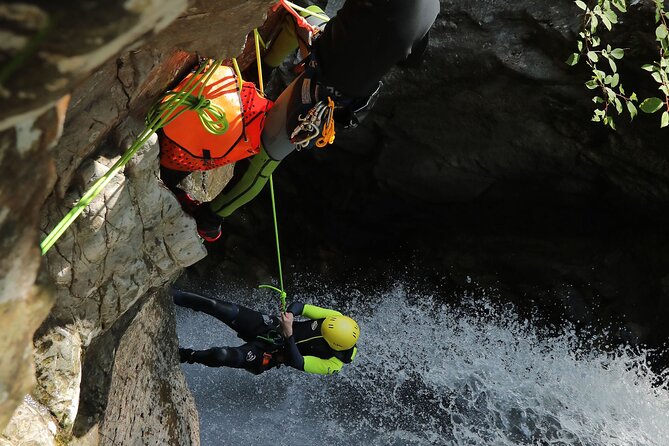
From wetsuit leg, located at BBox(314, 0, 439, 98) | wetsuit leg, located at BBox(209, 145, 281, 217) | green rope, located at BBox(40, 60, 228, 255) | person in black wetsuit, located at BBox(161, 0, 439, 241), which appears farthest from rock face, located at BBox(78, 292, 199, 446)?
wetsuit leg, located at BBox(314, 0, 439, 98)

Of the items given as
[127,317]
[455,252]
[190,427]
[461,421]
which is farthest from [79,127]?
[455,252]

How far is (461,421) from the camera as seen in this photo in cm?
658

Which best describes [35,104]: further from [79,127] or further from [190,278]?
[190,278]

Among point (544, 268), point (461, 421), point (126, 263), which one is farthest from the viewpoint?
point (544, 268)

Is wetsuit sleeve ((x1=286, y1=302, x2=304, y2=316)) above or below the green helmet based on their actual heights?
above

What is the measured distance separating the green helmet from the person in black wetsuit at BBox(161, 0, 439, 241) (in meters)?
2.52

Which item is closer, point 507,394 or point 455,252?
point 507,394

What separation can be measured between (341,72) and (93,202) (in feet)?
3.52

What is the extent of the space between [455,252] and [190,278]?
295cm

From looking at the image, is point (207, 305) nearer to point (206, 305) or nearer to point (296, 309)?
point (206, 305)

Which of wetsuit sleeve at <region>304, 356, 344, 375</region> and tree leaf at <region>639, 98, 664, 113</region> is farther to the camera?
wetsuit sleeve at <region>304, 356, 344, 375</region>

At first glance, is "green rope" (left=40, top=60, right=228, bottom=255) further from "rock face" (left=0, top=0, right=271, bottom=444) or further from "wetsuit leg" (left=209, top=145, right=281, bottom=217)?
"wetsuit leg" (left=209, top=145, right=281, bottom=217)

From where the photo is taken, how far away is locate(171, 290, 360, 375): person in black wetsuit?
214 inches

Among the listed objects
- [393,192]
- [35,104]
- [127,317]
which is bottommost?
[393,192]
